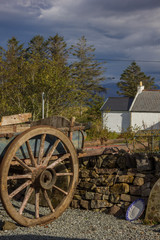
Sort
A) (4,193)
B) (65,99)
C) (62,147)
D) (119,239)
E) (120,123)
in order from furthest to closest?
(120,123) < (65,99) < (62,147) < (119,239) < (4,193)

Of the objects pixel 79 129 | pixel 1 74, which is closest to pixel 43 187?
pixel 79 129

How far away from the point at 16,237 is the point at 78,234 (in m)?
1.09

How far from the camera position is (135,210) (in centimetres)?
599

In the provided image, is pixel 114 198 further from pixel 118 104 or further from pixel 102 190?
pixel 118 104

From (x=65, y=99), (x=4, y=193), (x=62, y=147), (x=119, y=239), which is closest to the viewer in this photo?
(x=4, y=193)

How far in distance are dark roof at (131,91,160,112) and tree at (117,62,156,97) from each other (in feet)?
44.7

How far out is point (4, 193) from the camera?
14.8 feet

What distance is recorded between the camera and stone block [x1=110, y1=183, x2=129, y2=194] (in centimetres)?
638

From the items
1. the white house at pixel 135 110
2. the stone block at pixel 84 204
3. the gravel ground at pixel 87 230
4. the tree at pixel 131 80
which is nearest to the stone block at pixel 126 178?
the gravel ground at pixel 87 230

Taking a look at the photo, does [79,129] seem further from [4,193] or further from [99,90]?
[99,90]

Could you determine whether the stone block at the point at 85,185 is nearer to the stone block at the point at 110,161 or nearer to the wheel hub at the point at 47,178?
the stone block at the point at 110,161

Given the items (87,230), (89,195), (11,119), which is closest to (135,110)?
(89,195)

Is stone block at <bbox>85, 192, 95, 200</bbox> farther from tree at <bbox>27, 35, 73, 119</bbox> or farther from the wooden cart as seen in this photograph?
tree at <bbox>27, 35, 73, 119</bbox>

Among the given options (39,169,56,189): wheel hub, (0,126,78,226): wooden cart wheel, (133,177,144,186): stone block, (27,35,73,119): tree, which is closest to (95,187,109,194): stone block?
(133,177,144,186): stone block
